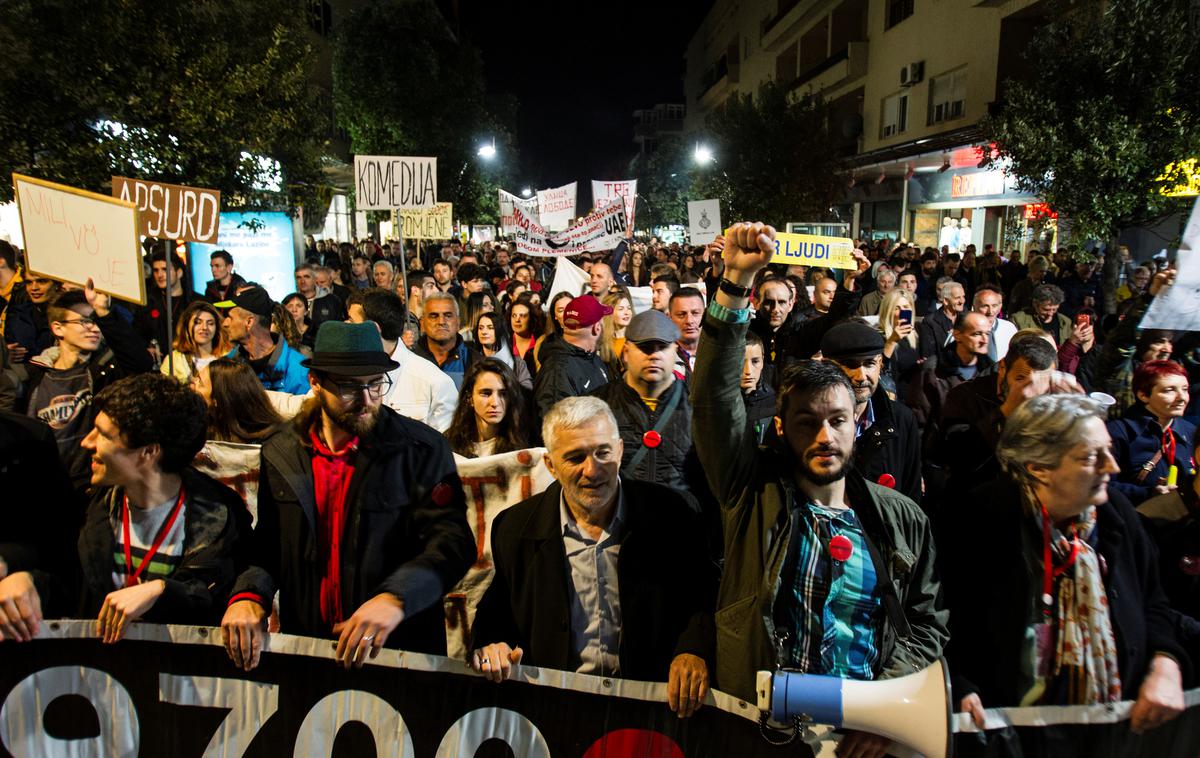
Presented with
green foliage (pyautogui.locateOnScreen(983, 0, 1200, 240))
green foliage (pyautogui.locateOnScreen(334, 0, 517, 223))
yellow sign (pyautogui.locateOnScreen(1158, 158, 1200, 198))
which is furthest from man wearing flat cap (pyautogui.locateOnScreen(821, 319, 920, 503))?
green foliage (pyautogui.locateOnScreen(334, 0, 517, 223))

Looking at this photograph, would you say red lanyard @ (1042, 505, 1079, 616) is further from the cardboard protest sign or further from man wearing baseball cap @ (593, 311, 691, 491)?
man wearing baseball cap @ (593, 311, 691, 491)

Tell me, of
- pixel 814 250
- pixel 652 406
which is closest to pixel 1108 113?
pixel 814 250

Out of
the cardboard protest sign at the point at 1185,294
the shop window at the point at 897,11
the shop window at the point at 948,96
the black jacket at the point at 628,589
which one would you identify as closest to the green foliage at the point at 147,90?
the black jacket at the point at 628,589

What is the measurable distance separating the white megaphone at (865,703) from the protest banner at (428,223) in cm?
1152

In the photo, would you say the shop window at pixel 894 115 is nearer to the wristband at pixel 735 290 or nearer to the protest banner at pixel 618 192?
the protest banner at pixel 618 192

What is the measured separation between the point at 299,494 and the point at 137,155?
407 inches

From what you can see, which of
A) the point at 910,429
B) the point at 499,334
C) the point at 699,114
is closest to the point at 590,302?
the point at 499,334

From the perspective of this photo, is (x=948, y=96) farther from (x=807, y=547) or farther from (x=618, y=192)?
(x=807, y=547)

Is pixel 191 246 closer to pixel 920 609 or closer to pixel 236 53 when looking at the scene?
pixel 236 53

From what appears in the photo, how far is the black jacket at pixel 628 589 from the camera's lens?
2768mm

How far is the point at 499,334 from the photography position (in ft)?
23.4

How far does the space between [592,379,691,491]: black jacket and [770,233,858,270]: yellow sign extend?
5.77 meters

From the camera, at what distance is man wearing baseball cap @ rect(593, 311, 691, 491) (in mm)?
4059

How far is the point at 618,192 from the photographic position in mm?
16828
